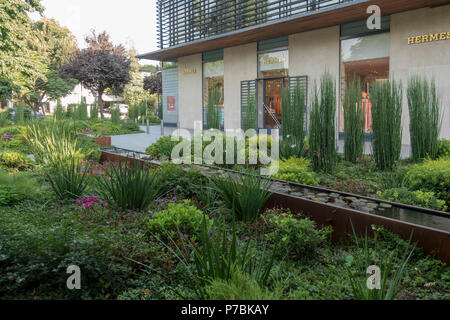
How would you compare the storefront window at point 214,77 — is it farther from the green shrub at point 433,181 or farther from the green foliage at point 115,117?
the green shrub at point 433,181

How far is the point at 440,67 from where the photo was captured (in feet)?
36.4

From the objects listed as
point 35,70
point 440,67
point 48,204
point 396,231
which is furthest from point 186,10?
point 396,231

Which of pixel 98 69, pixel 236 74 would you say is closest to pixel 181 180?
pixel 236 74

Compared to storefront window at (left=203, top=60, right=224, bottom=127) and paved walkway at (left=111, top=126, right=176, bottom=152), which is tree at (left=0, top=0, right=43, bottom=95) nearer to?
paved walkway at (left=111, top=126, right=176, bottom=152)

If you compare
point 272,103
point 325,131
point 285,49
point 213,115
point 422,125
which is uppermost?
point 285,49

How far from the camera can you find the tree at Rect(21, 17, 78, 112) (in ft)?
92.5

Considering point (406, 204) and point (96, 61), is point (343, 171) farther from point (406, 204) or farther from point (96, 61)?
point (96, 61)

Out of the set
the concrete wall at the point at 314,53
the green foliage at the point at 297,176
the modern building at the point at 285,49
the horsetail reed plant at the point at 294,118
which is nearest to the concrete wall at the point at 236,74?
the modern building at the point at 285,49

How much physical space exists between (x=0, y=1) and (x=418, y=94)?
53.4 ft

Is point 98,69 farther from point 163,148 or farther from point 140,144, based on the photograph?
point 163,148

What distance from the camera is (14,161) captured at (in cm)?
788

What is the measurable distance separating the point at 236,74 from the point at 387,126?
11770 millimetres

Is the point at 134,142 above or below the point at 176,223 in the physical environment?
above
